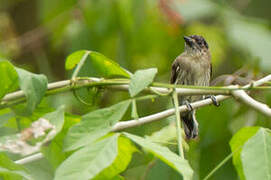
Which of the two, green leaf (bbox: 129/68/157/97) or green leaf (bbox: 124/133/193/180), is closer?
green leaf (bbox: 124/133/193/180)

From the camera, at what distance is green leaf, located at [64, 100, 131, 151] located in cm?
154

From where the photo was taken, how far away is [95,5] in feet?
13.6

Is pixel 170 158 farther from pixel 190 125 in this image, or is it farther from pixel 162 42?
pixel 162 42

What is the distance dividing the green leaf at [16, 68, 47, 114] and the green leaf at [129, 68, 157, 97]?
0.29 m

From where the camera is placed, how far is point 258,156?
162cm

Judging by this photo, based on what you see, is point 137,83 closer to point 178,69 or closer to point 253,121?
point 253,121

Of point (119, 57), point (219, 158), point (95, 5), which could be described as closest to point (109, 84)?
point (219, 158)

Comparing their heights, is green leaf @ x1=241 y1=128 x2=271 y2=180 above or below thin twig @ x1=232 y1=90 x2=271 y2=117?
below

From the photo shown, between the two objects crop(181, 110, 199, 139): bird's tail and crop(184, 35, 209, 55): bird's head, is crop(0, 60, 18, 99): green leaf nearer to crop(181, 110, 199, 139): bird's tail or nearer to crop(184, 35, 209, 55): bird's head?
crop(181, 110, 199, 139): bird's tail

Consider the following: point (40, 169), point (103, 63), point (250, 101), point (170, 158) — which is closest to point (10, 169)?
point (40, 169)

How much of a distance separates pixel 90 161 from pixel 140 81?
0.36m

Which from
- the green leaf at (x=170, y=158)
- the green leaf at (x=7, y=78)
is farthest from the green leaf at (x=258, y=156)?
Answer: the green leaf at (x=7, y=78)

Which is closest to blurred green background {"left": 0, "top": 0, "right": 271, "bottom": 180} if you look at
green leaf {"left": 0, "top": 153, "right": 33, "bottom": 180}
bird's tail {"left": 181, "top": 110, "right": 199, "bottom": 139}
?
bird's tail {"left": 181, "top": 110, "right": 199, "bottom": 139}

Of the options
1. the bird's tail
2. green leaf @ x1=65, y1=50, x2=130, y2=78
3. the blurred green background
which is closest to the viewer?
green leaf @ x1=65, y1=50, x2=130, y2=78
